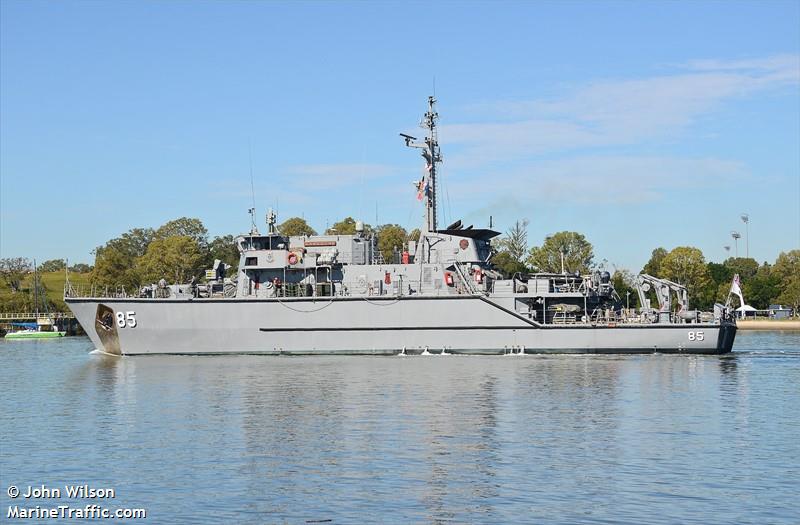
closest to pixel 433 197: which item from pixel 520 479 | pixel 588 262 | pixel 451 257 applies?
pixel 451 257

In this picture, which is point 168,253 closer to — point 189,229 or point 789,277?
point 189,229

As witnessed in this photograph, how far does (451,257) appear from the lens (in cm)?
4372

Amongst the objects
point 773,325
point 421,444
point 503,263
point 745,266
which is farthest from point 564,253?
point 421,444

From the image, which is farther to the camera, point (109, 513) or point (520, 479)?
point (520, 479)

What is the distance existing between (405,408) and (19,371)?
22.6 meters

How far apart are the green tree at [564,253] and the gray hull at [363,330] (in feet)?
157

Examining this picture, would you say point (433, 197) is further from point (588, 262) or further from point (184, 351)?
point (588, 262)

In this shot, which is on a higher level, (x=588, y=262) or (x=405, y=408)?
(x=588, y=262)

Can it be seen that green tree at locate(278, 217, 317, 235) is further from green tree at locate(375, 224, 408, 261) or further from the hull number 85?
the hull number 85

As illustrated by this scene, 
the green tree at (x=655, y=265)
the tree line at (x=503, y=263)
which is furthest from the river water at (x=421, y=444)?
the green tree at (x=655, y=265)

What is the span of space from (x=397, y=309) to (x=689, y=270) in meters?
58.0

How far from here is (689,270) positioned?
92.9m

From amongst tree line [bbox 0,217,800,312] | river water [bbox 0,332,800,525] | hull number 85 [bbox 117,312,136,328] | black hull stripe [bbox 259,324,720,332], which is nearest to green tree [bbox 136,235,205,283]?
tree line [bbox 0,217,800,312]

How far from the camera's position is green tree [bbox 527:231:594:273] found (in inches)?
3526
